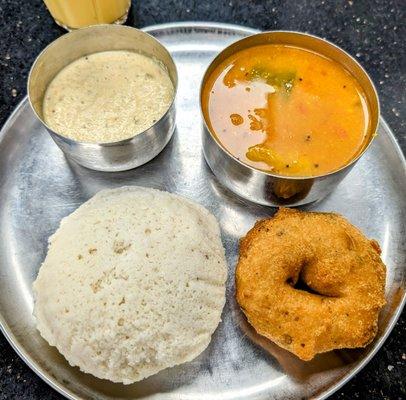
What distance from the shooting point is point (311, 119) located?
1845 millimetres

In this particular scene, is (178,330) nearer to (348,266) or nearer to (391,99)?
(348,266)

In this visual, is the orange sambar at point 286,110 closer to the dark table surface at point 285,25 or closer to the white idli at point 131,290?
the white idli at point 131,290

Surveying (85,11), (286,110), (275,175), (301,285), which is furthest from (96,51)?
(301,285)

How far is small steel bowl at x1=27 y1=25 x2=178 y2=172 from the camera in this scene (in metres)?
1.80

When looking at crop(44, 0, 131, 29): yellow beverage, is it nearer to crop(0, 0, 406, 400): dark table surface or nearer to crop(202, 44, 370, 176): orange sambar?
crop(0, 0, 406, 400): dark table surface

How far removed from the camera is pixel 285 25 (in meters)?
2.40

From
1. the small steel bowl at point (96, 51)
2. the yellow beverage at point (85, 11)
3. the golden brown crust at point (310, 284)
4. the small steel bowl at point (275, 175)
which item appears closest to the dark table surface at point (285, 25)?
the yellow beverage at point (85, 11)

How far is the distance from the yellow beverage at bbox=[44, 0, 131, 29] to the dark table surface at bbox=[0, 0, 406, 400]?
109mm

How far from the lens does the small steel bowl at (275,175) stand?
1729 mm

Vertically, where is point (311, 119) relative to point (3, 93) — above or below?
above

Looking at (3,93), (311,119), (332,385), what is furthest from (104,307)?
(3,93)

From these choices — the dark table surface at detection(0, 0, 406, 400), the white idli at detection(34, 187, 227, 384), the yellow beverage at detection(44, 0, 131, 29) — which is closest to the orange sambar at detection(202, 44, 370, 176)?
the white idli at detection(34, 187, 227, 384)

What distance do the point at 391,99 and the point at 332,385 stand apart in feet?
3.84

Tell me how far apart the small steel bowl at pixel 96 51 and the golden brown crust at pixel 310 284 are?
1.52 feet
